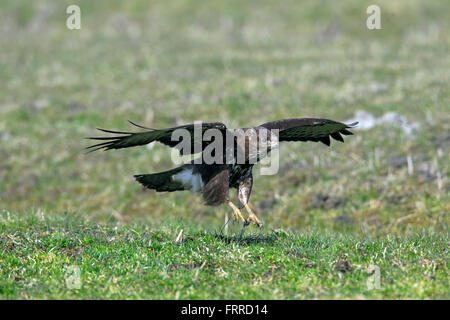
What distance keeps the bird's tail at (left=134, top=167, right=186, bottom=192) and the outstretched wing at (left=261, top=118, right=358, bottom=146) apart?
164cm

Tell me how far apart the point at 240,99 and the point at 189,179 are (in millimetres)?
9880

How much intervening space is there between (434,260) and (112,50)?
21435 mm

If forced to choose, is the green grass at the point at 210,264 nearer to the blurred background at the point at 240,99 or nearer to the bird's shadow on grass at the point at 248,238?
the bird's shadow on grass at the point at 248,238

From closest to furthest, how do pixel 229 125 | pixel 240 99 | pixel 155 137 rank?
pixel 155 137, pixel 229 125, pixel 240 99

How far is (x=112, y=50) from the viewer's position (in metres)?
26.2

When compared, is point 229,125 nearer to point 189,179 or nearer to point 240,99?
point 240,99

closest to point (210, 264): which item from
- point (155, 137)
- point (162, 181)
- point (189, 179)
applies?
point (155, 137)

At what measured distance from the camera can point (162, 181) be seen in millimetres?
9344

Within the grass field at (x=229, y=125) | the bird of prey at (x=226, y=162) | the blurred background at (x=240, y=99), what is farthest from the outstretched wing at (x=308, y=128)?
the blurred background at (x=240, y=99)

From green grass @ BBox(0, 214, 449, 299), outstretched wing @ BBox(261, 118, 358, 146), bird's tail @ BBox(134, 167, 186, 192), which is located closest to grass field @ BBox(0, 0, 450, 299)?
green grass @ BBox(0, 214, 449, 299)

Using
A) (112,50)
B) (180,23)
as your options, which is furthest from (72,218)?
(180,23)

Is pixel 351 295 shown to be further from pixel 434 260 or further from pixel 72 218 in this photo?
pixel 72 218

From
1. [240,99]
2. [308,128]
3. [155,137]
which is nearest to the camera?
[155,137]

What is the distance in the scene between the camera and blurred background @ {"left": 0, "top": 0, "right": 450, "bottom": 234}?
43.4ft
